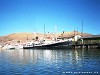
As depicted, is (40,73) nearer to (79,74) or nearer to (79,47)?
(79,74)

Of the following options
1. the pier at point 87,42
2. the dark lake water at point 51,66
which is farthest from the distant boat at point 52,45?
the dark lake water at point 51,66

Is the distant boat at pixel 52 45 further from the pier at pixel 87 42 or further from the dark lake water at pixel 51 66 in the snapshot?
the dark lake water at pixel 51 66

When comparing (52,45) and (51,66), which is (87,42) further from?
(51,66)

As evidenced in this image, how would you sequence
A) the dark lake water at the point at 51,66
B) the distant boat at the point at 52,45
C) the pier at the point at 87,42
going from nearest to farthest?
the dark lake water at the point at 51,66
the pier at the point at 87,42
the distant boat at the point at 52,45

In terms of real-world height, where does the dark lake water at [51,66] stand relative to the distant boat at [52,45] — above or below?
below

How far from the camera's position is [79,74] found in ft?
130

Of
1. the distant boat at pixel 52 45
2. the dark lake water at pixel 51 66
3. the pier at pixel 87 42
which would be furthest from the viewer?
the distant boat at pixel 52 45

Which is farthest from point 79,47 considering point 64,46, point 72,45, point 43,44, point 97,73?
point 97,73

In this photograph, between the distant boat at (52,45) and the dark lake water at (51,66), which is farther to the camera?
the distant boat at (52,45)

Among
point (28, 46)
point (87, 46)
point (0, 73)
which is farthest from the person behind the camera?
point (28, 46)

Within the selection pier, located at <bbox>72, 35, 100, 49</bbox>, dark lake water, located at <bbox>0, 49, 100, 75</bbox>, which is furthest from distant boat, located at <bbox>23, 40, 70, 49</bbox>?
dark lake water, located at <bbox>0, 49, 100, 75</bbox>

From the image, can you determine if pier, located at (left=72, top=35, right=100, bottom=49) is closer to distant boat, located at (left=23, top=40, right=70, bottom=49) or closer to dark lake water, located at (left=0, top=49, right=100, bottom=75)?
distant boat, located at (left=23, top=40, right=70, bottom=49)

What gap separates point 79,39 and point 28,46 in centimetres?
4150

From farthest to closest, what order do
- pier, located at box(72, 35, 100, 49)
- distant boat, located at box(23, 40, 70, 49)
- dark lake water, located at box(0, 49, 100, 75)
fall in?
distant boat, located at box(23, 40, 70, 49) → pier, located at box(72, 35, 100, 49) → dark lake water, located at box(0, 49, 100, 75)
